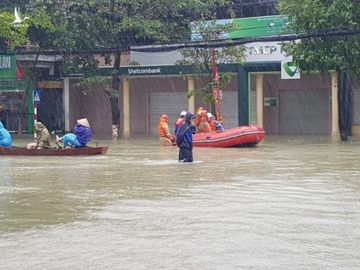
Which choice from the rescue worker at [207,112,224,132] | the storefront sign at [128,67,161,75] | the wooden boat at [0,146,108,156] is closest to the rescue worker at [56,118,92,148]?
the wooden boat at [0,146,108,156]

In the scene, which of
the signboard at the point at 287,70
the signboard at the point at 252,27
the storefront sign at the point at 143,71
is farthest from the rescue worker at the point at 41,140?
the storefront sign at the point at 143,71

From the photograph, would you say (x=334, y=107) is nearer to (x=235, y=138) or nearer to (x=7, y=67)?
(x=235, y=138)

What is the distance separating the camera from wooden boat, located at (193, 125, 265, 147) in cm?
2941

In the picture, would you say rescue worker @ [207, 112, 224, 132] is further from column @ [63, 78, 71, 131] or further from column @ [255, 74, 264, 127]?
column @ [63, 78, 71, 131]

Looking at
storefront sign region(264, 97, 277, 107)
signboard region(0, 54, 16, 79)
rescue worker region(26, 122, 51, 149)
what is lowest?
rescue worker region(26, 122, 51, 149)

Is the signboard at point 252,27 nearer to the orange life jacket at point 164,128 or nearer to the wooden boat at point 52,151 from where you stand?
the orange life jacket at point 164,128

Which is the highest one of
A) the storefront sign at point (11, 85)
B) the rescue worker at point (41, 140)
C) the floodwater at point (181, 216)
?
the storefront sign at point (11, 85)

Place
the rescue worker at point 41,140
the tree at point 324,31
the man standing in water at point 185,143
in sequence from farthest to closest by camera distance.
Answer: the tree at point 324,31, the rescue worker at point 41,140, the man standing in water at point 185,143

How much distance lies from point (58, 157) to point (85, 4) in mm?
13772

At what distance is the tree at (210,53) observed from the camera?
3572 cm

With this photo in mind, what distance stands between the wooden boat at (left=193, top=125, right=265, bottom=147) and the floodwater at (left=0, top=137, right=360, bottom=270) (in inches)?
327

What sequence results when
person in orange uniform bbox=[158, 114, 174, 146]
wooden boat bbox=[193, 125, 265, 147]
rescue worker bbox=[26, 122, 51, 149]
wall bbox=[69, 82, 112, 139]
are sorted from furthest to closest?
1. wall bbox=[69, 82, 112, 139]
2. person in orange uniform bbox=[158, 114, 174, 146]
3. wooden boat bbox=[193, 125, 265, 147]
4. rescue worker bbox=[26, 122, 51, 149]

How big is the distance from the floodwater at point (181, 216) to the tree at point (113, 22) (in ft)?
54.1

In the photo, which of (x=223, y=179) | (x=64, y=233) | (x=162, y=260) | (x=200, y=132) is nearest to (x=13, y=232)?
(x=64, y=233)
